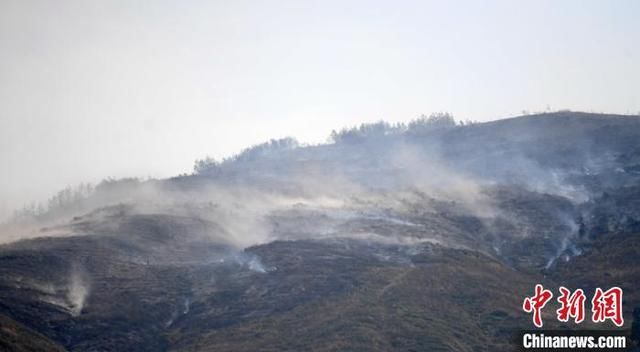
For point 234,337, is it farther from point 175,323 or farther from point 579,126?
point 579,126

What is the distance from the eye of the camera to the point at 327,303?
341ft

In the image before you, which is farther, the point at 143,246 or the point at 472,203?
the point at 472,203

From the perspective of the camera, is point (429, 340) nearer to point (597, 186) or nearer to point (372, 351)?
point (372, 351)

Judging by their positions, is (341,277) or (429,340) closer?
(429,340)

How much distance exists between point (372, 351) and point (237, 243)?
2288 inches

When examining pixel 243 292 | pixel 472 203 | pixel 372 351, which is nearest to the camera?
pixel 372 351

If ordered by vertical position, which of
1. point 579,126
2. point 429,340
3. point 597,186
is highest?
point 579,126

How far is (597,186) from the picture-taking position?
161 m

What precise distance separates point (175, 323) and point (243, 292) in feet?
37.0

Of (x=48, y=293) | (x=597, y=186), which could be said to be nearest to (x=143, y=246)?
(x=48, y=293)

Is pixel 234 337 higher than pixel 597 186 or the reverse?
the reverse

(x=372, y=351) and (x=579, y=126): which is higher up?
(x=579, y=126)

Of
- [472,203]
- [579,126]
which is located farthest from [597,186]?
[579,126]

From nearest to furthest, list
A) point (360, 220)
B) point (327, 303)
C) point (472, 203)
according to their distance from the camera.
Answer: point (327, 303) < point (360, 220) < point (472, 203)
